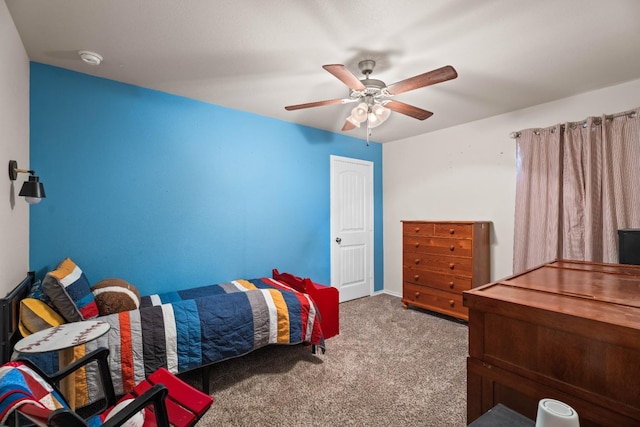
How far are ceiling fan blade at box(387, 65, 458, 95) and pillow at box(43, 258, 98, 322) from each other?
8.14 ft

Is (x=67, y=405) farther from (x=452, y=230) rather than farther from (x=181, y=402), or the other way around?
(x=452, y=230)

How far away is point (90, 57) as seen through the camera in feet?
6.95

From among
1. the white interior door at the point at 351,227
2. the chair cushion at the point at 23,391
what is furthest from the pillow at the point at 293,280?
the chair cushion at the point at 23,391

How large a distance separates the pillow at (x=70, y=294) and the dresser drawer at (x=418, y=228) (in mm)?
3338

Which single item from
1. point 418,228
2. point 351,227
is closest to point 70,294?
point 351,227

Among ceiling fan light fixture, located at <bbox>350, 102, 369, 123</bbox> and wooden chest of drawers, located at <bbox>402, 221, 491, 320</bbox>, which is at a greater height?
ceiling fan light fixture, located at <bbox>350, 102, 369, 123</bbox>

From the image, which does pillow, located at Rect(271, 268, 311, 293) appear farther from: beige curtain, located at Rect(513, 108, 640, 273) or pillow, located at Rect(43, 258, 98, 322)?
beige curtain, located at Rect(513, 108, 640, 273)

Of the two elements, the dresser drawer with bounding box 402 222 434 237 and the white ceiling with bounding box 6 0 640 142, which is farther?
the dresser drawer with bounding box 402 222 434 237

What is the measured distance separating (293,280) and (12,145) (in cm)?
231

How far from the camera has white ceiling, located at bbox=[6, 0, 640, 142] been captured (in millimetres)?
1663

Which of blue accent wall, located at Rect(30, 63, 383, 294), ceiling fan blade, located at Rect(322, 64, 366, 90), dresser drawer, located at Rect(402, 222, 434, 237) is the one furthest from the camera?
dresser drawer, located at Rect(402, 222, 434, 237)

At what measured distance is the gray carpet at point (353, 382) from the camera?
1860 millimetres

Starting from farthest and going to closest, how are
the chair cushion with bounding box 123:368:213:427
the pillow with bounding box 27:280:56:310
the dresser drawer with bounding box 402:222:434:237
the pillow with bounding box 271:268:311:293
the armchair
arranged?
the dresser drawer with bounding box 402:222:434:237 < the pillow with bounding box 271:268:311:293 < the pillow with bounding box 27:280:56:310 < the chair cushion with bounding box 123:368:213:427 < the armchair

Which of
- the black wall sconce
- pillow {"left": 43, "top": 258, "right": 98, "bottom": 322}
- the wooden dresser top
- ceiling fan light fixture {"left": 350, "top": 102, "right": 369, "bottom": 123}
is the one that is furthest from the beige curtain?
the black wall sconce
